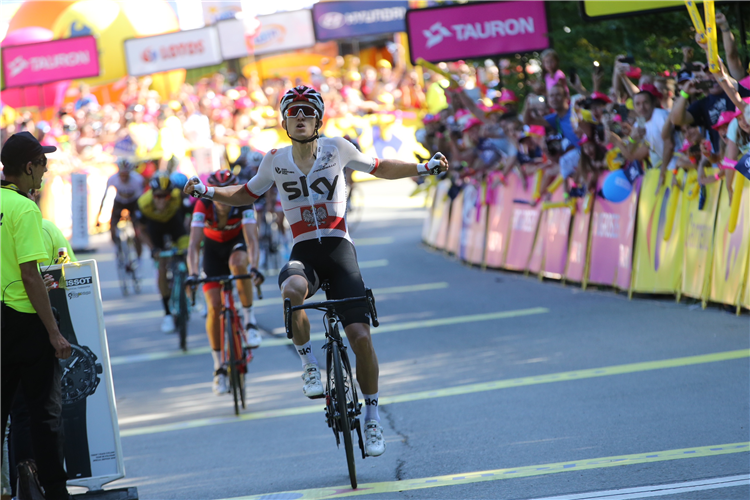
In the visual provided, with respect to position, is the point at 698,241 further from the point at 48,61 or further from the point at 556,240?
the point at 48,61

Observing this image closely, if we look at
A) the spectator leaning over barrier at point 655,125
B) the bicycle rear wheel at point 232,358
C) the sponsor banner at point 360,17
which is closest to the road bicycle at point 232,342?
the bicycle rear wheel at point 232,358

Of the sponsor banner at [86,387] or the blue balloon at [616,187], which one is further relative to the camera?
the blue balloon at [616,187]

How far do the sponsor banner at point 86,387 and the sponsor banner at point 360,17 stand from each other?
29.4 m

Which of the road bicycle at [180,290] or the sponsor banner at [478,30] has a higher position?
the sponsor banner at [478,30]

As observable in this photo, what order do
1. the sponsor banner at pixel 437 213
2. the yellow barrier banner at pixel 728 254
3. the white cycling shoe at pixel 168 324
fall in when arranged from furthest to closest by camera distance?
the sponsor banner at pixel 437 213
the white cycling shoe at pixel 168 324
the yellow barrier banner at pixel 728 254

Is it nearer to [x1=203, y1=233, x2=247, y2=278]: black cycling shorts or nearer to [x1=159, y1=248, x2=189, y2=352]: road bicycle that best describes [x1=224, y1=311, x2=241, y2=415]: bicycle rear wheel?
[x1=203, y1=233, x2=247, y2=278]: black cycling shorts

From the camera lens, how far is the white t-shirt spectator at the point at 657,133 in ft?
34.2

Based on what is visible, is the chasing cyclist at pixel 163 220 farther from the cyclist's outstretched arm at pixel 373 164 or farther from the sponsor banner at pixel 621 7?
the cyclist's outstretched arm at pixel 373 164

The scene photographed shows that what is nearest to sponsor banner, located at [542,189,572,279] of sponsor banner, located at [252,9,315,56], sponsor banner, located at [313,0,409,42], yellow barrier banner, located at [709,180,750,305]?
yellow barrier banner, located at [709,180,750,305]

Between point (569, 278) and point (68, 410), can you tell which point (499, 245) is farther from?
point (68, 410)

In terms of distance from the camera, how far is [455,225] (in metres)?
17.5

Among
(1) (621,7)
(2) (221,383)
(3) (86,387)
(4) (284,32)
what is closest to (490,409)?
(2) (221,383)

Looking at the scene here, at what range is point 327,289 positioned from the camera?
19.6ft

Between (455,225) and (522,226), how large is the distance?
328cm
